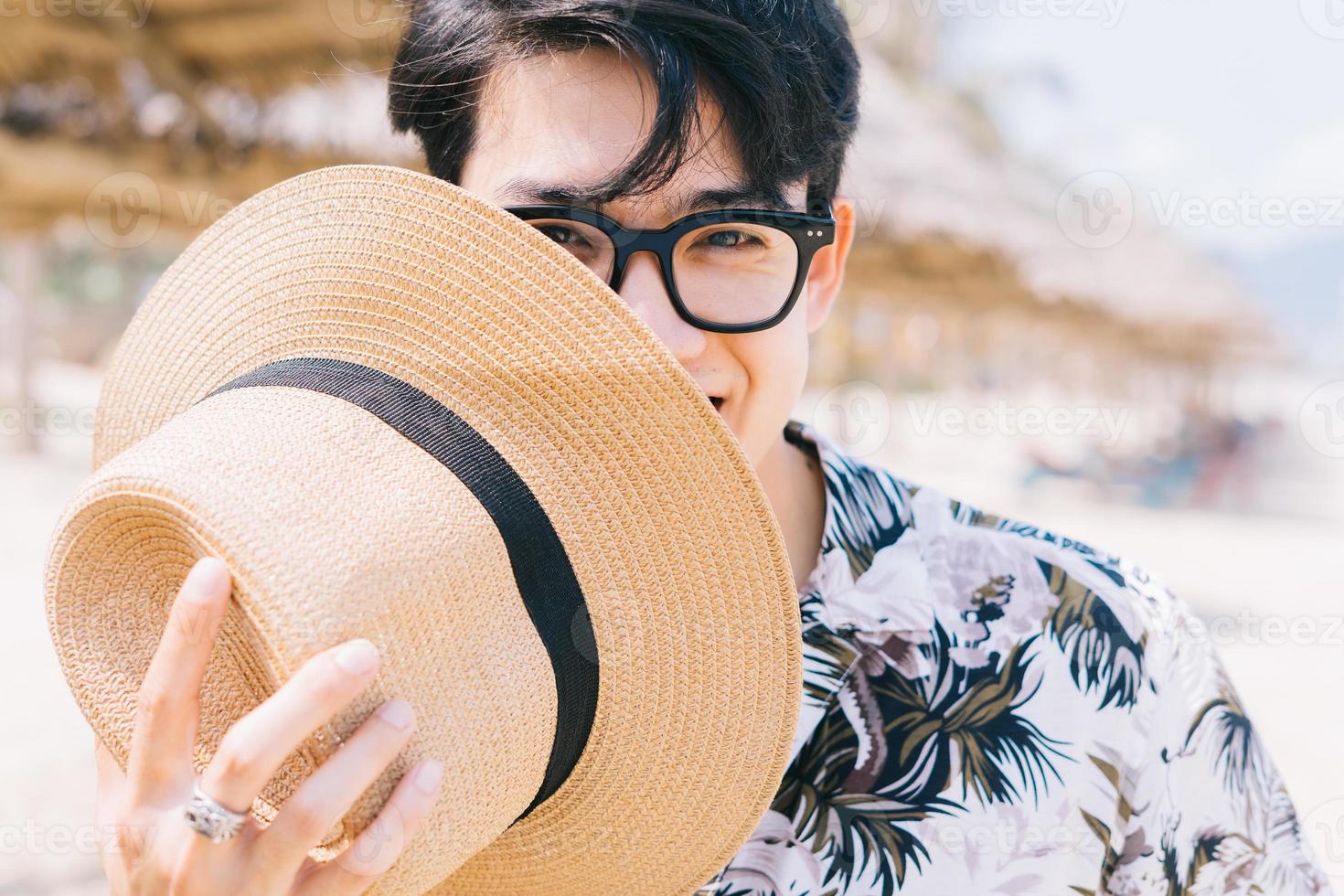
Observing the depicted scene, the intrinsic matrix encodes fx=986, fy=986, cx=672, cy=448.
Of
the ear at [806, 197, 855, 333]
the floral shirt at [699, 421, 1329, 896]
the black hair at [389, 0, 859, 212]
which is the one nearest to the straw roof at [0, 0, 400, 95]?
the black hair at [389, 0, 859, 212]

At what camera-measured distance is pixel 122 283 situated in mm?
21484

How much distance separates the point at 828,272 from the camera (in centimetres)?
128

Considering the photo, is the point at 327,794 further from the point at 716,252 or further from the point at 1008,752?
the point at 1008,752

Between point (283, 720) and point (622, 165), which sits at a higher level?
point (622, 165)

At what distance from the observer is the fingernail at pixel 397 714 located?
649 mm

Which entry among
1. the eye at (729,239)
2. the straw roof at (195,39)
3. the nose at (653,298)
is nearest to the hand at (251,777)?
the nose at (653,298)

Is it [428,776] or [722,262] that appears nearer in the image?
[428,776]

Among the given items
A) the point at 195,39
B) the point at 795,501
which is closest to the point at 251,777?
the point at 795,501

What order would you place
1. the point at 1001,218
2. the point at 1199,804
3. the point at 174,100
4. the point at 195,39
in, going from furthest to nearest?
the point at 1001,218 < the point at 174,100 < the point at 195,39 < the point at 1199,804

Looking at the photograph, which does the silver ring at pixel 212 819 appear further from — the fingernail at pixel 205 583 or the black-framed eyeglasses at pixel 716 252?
the black-framed eyeglasses at pixel 716 252

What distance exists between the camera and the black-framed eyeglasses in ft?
3.23

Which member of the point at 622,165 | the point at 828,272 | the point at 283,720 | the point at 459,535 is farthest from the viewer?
the point at 828,272

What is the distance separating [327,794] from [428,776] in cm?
7

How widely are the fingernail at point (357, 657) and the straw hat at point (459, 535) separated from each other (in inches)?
1.3
